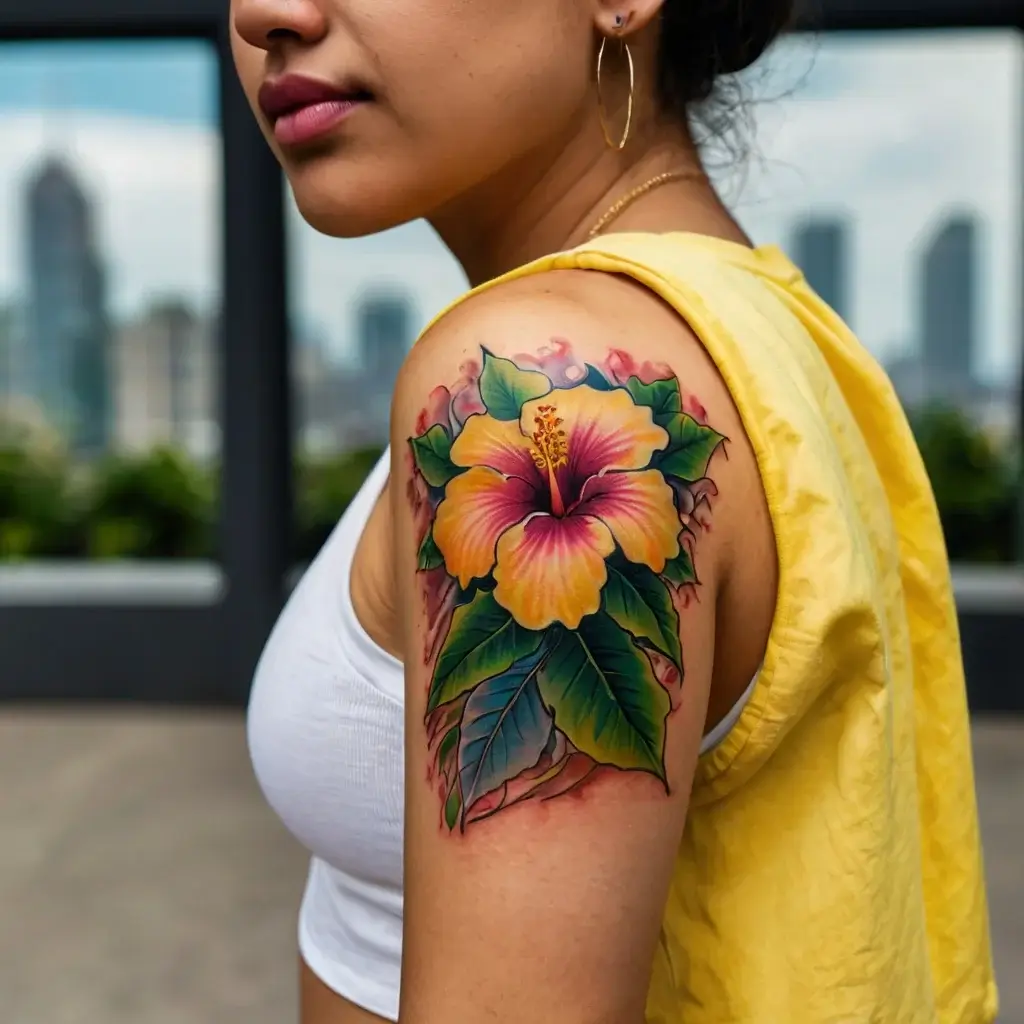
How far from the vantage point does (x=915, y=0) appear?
165 inches

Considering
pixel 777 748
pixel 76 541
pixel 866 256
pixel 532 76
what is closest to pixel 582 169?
pixel 532 76

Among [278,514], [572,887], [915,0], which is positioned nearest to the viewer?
[572,887]

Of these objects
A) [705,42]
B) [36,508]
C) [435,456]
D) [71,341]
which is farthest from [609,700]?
[71,341]

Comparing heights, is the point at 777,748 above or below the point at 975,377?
above

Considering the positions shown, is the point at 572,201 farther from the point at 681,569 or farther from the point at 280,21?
the point at 681,569

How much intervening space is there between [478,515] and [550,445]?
45 mm

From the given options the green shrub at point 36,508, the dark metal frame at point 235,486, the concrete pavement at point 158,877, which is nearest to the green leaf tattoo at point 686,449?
the concrete pavement at point 158,877

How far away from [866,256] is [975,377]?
75cm

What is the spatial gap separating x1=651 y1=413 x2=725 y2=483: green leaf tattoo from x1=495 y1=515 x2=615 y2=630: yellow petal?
5 cm

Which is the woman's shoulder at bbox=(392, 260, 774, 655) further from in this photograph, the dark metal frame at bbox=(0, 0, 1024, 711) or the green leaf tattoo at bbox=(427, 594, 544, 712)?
the dark metal frame at bbox=(0, 0, 1024, 711)

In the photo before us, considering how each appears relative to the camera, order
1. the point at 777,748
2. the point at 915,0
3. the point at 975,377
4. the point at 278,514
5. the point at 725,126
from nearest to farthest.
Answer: the point at 777,748 → the point at 725,126 → the point at 915,0 → the point at 278,514 → the point at 975,377

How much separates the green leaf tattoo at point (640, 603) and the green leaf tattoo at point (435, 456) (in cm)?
9

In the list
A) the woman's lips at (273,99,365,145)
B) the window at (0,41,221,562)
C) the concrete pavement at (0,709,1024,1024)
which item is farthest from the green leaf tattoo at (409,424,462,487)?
the window at (0,41,221,562)

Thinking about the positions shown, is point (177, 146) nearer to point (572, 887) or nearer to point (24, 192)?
point (24, 192)
